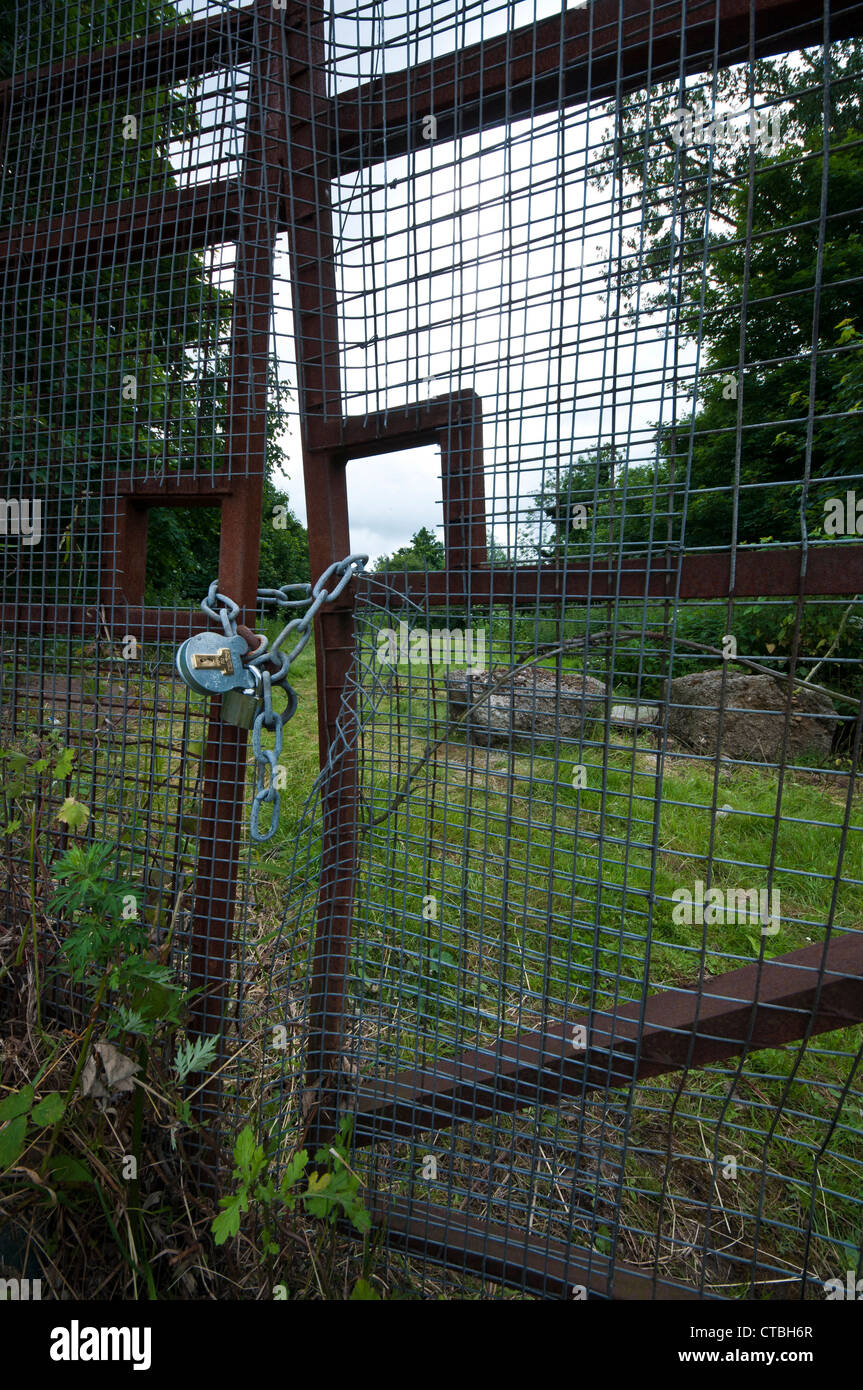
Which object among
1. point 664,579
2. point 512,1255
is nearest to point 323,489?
point 664,579

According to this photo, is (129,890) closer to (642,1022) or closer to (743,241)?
(642,1022)

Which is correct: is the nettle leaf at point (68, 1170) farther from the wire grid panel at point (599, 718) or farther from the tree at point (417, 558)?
the tree at point (417, 558)

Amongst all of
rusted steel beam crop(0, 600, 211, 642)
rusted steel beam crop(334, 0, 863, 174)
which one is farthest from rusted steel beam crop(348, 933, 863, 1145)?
rusted steel beam crop(334, 0, 863, 174)

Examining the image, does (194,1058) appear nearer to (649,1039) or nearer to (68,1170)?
(68,1170)

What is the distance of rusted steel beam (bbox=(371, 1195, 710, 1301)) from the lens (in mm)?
1517

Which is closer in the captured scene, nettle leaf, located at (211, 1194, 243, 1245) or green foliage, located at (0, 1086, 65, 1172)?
nettle leaf, located at (211, 1194, 243, 1245)

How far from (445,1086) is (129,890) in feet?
2.81

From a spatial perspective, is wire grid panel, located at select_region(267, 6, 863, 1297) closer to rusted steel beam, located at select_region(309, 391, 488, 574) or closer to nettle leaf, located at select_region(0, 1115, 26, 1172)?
rusted steel beam, located at select_region(309, 391, 488, 574)

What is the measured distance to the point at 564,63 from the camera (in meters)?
1.41

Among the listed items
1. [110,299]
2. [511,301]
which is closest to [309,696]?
[110,299]

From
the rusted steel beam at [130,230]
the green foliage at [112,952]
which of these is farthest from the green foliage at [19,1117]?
the rusted steel beam at [130,230]

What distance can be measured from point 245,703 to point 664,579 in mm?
926

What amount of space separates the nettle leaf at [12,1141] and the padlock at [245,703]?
2.89 ft

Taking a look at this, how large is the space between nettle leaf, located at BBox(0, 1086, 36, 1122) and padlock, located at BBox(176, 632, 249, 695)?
2.90 feet
